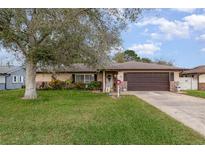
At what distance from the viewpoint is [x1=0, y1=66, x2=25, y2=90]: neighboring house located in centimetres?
3525

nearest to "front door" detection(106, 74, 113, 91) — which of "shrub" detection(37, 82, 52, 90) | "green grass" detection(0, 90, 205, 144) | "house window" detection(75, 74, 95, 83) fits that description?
"house window" detection(75, 74, 95, 83)

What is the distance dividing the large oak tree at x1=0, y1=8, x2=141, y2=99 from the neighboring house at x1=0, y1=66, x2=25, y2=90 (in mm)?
15819

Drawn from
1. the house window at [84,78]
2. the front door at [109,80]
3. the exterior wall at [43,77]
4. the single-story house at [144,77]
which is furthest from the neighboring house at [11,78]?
the front door at [109,80]

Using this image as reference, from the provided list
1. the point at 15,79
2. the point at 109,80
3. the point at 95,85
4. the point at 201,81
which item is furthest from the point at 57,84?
the point at 201,81

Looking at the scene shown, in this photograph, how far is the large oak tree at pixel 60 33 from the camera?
16703 millimetres

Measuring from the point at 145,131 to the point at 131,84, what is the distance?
21499 mm

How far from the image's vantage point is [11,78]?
37.2 m

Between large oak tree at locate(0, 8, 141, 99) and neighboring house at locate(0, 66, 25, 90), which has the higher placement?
large oak tree at locate(0, 8, 141, 99)

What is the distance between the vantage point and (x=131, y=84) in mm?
30234

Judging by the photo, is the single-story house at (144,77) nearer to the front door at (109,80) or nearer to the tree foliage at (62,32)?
the front door at (109,80)

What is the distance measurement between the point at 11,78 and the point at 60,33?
20.9m

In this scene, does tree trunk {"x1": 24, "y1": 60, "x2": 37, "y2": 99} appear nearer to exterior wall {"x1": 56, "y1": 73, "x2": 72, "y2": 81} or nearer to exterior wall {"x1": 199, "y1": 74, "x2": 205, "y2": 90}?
exterior wall {"x1": 56, "y1": 73, "x2": 72, "y2": 81}
